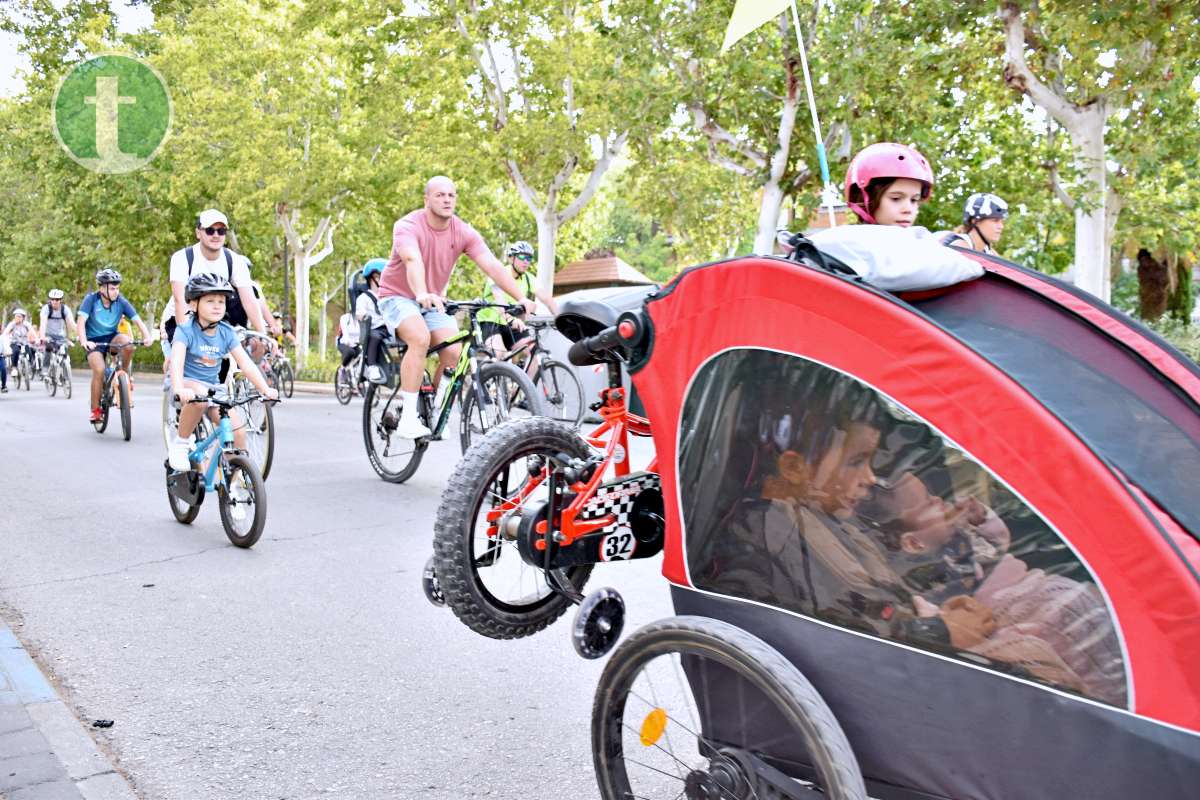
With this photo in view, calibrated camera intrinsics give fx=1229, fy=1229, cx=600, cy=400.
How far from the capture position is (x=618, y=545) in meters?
3.59

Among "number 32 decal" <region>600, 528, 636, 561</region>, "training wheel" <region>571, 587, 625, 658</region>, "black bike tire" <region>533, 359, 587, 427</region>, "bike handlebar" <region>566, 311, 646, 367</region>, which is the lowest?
"training wheel" <region>571, 587, 625, 658</region>

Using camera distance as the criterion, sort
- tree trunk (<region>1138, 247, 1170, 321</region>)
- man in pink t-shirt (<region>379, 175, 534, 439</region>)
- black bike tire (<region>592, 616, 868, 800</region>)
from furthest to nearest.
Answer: tree trunk (<region>1138, 247, 1170, 321</region>)
man in pink t-shirt (<region>379, 175, 534, 439</region>)
black bike tire (<region>592, 616, 868, 800</region>)

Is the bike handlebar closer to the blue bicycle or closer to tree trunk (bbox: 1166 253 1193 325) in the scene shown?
the blue bicycle

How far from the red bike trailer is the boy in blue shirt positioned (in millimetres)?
4929

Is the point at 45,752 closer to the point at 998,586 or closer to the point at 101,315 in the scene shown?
the point at 998,586

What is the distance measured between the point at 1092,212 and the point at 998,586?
15.1m

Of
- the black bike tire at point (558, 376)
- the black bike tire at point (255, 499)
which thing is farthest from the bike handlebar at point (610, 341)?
the black bike tire at point (558, 376)

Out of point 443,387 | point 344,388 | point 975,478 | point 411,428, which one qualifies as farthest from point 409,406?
point 344,388

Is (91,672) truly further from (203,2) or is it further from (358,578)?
(203,2)

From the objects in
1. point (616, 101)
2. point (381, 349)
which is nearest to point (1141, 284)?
point (616, 101)

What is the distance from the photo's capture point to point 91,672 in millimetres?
4617

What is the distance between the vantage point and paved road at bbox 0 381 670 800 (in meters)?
3.66

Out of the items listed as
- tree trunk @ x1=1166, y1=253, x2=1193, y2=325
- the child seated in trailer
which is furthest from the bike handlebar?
tree trunk @ x1=1166, y1=253, x2=1193, y2=325

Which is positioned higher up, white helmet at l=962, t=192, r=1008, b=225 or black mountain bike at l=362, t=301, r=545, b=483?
white helmet at l=962, t=192, r=1008, b=225
